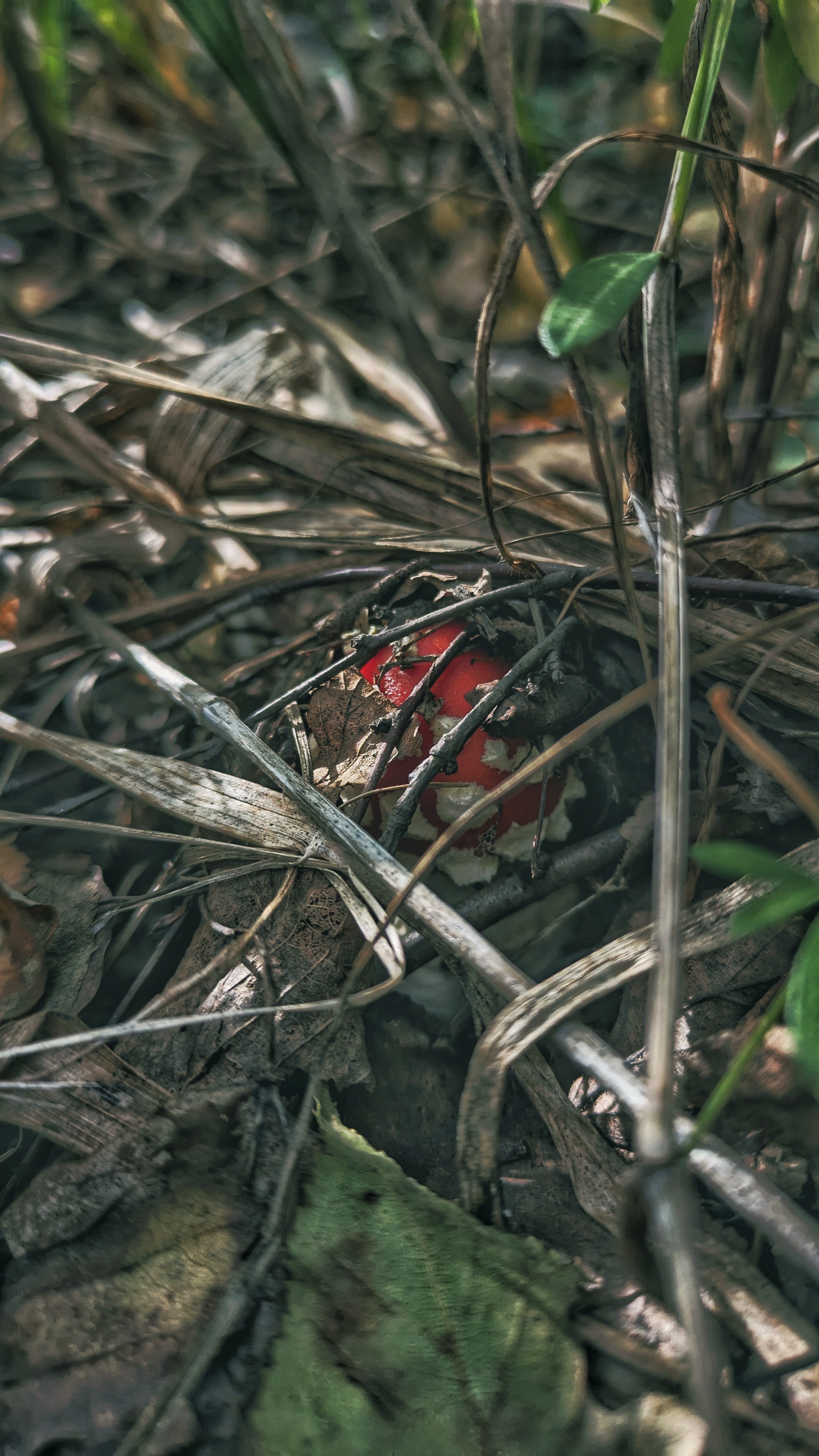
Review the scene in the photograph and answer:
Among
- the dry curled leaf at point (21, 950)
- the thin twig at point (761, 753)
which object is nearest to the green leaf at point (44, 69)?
the dry curled leaf at point (21, 950)

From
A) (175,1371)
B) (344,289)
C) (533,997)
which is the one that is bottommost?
(175,1371)

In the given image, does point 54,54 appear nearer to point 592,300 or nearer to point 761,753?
point 592,300

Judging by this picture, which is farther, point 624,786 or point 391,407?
point 391,407

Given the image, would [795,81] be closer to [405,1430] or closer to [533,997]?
[533,997]

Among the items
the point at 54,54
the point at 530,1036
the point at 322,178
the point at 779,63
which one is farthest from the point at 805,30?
the point at 54,54

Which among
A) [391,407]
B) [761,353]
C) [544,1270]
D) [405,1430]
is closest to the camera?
[405,1430]

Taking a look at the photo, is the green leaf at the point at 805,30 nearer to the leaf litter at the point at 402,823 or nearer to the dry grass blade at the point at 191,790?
the leaf litter at the point at 402,823

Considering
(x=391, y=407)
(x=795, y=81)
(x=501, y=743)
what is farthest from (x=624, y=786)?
(x=391, y=407)

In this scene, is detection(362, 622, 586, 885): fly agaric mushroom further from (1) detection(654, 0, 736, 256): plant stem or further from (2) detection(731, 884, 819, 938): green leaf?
(1) detection(654, 0, 736, 256): plant stem
